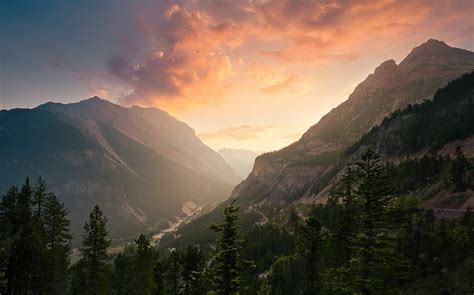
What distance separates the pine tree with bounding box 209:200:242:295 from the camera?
2653cm

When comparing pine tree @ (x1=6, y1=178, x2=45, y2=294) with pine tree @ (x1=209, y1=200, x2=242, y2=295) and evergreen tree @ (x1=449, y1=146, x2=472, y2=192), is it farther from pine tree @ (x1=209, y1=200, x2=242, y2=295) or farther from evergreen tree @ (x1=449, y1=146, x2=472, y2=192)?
evergreen tree @ (x1=449, y1=146, x2=472, y2=192)

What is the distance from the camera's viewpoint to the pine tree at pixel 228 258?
87.0ft

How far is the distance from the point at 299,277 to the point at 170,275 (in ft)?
119

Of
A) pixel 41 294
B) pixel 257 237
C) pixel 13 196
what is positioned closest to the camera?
pixel 13 196

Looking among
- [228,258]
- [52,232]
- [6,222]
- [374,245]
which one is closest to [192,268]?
[52,232]

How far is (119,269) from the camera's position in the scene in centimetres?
7225

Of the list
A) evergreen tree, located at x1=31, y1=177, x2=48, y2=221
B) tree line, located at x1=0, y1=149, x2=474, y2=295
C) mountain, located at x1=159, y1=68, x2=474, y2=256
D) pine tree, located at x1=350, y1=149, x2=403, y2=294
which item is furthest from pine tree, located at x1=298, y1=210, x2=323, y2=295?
evergreen tree, located at x1=31, y1=177, x2=48, y2=221

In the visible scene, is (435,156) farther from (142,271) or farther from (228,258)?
(228,258)

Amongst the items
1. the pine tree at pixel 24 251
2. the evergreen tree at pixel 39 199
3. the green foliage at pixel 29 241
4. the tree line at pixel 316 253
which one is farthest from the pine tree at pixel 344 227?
the evergreen tree at pixel 39 199

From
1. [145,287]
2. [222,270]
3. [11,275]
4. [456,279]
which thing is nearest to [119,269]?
[145,287]

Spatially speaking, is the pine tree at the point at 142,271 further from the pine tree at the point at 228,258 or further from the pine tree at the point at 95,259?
the pine tree at the point at 228,258

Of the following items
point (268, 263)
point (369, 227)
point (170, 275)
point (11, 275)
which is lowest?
point (268, 263)

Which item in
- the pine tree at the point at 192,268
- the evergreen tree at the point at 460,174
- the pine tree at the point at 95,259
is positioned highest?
the evergreen tree at the point at 460,174

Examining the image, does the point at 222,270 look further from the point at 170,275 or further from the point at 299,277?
the point at 299,277
